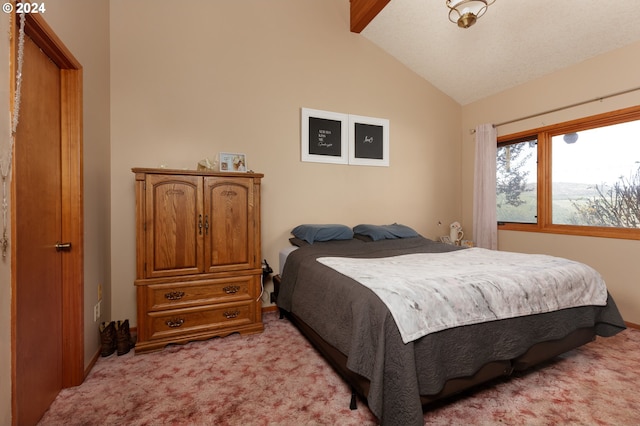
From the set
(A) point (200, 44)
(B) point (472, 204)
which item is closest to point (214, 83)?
(A) point (200, 44)

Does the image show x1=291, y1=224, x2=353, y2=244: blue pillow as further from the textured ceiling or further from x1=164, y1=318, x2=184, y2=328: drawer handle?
the textured ceiling

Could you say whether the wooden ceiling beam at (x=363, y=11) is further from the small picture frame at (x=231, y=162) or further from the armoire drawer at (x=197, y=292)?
the armoire drawer at (x=197, y=292)

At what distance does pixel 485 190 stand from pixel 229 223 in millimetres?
3305

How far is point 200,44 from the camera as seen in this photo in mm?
2750

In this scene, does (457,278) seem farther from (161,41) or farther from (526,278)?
A: (161,41)

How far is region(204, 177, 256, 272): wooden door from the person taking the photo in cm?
230

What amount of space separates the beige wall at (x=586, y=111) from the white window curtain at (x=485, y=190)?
17 centimetres

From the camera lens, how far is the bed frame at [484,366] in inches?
55.2

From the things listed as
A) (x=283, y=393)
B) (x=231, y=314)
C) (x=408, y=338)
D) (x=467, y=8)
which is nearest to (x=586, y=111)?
(x=467, y=8)

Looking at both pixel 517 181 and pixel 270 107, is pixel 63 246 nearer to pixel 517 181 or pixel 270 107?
pixel 270 107

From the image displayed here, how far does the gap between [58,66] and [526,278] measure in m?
3.15

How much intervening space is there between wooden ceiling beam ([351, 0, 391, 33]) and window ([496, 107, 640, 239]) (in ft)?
7.55

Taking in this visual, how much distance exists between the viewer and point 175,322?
2.21 metres

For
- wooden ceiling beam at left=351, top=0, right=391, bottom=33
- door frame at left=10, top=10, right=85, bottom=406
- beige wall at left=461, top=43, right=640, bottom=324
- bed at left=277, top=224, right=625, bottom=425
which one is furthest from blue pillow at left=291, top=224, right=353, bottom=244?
wooden ceiling beam at left=351, top=0, right=391, bottom=33
